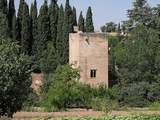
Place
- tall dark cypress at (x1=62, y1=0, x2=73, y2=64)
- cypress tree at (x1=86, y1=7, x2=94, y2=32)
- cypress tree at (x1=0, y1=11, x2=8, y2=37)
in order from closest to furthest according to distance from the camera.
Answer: cypress tree at (x1=0, y1=11, x2=8, y2=37) → tall dark cypress at (x1=62, y1=0, x2=73, y2=64) → cypress tree at (x1=86, y1=7, x2=94, y2=32)

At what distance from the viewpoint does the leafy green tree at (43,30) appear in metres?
72.7

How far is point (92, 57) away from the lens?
56.5m

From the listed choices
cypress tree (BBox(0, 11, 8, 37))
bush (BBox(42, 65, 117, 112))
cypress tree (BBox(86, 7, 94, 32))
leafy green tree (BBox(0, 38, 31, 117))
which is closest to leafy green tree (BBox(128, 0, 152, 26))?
cypress tree (BBox(86, 7, 94, 32))

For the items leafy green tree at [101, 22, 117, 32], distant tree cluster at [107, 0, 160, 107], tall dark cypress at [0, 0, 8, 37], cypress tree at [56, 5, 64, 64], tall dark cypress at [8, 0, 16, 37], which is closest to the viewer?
distant tree cluster at [107, 0, 160, 107]

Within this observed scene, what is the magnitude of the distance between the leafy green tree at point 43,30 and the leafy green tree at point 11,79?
45.7 meters

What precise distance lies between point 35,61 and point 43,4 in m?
8.78

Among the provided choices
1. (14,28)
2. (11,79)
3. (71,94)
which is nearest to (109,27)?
(14,28)

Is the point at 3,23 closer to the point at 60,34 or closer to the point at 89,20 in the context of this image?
the point at 60,34

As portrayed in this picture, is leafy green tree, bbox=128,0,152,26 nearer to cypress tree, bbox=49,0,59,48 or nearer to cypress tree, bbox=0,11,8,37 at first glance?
cypress tree, bbox=49,0,59,48

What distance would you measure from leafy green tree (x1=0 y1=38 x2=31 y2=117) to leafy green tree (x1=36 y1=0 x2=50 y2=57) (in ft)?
150

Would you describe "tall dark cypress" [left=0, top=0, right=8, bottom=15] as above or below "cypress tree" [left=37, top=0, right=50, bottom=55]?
above

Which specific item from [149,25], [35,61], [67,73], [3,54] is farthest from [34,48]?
[3,54]

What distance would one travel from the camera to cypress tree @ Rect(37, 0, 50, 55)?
239 ft

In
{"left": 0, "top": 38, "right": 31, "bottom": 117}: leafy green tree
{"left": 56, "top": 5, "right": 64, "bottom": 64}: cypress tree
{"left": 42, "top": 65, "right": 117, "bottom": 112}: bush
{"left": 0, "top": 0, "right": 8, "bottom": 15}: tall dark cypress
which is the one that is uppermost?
{"left": 0, "top": 0, "right": 8, "bottom": 15}: tall dark cypress
